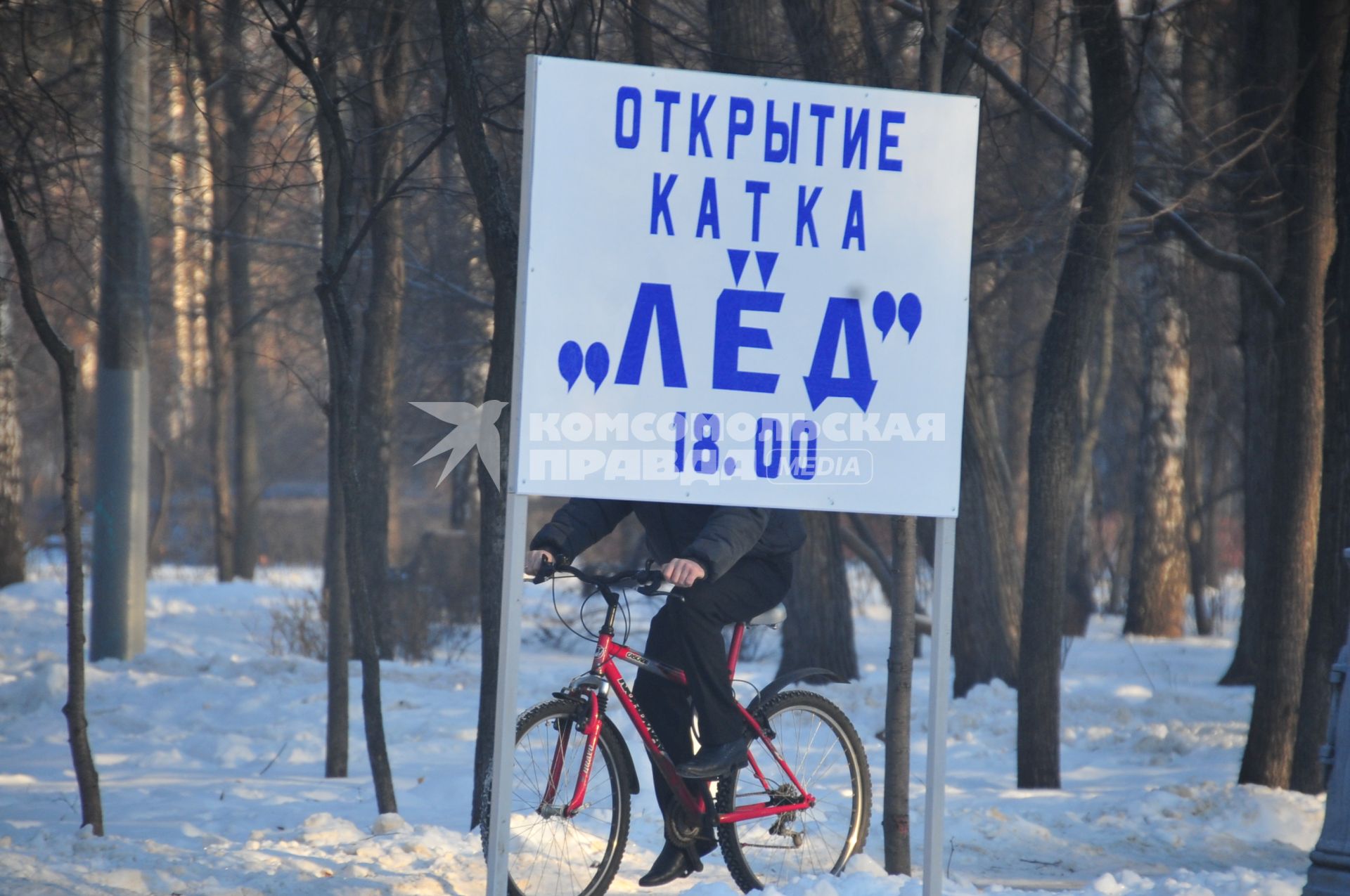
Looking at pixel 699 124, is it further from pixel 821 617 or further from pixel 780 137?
pixel 821 617

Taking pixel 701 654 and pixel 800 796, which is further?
pixel 800 796

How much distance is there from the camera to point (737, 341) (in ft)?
12.8

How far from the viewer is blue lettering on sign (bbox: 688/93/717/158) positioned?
3887mm

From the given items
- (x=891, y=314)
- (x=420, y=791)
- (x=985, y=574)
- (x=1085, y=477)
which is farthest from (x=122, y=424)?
(x=1085, y=477)

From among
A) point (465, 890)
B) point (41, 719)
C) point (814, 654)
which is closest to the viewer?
point (465, 890)

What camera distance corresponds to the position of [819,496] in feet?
12.9

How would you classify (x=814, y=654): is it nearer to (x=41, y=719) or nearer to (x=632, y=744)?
(x=632, y=744)

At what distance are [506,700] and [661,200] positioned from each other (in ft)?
4.96

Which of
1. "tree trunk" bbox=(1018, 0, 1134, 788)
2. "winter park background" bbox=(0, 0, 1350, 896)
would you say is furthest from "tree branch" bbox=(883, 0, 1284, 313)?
"tree trunk" bbox=(1018, 0, 1134, 788)

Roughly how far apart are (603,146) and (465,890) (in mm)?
2544

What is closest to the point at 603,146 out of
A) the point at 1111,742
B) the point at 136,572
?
the point at 1111,742

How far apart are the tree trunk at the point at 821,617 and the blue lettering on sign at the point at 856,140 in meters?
6.72

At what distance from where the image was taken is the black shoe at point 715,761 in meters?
4.38

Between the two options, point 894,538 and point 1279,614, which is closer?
point 894,538
